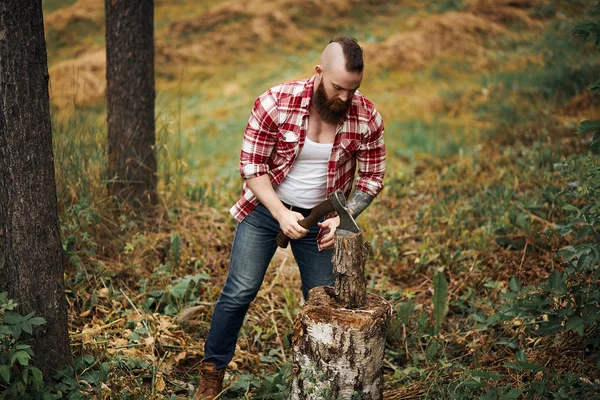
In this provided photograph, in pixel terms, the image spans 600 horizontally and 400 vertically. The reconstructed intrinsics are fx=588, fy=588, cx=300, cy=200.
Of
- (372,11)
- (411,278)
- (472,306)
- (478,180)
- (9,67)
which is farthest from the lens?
(372,11)

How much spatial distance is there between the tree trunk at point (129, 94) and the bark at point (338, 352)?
2404 mm

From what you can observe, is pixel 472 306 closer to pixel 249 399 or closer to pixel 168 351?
pixel 249 399

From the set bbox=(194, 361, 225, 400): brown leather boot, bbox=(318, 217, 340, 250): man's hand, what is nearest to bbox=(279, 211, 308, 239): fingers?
bbox=(318, 217, 340, 250): man's hand

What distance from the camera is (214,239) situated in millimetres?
5070

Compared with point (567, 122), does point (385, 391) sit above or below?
below

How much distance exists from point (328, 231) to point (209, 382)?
3.72 ft

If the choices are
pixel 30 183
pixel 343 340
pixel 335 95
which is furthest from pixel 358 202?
pixel 30 183

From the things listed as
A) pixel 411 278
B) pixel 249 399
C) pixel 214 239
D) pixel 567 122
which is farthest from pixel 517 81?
pixel 249 399

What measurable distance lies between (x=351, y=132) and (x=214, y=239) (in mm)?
2232

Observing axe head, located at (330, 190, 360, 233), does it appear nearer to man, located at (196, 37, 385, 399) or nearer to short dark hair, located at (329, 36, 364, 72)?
man, located at (196, 37, 385, 399)

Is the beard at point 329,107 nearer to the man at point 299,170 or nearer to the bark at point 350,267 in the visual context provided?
the man at point 299,170

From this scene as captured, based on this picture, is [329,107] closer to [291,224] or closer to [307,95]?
[307,95]

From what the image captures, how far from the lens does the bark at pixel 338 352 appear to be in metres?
2.93

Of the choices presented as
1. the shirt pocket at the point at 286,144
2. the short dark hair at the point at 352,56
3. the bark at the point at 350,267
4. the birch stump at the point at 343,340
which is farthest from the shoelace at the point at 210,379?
the short dark hair at the point at 352,56
